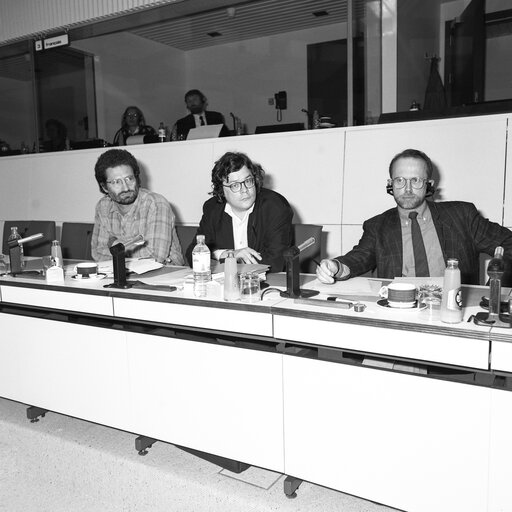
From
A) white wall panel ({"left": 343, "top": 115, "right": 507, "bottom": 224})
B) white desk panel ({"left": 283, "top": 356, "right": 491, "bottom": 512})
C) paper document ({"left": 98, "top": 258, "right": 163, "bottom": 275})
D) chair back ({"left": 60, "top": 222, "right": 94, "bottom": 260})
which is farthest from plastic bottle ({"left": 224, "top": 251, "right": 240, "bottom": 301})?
chair back ({"left": 60, "top": 222, "right": 94, "bottom": 260})

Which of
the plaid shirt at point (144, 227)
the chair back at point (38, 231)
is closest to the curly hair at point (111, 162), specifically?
the plaid shirt at point (144, 227)

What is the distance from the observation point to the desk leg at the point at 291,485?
5.24 ft

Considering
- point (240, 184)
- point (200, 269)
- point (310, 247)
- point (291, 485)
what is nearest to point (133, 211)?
point (240, 184)

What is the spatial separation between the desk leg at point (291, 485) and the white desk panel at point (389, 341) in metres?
0.47

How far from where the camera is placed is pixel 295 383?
1.51 metres

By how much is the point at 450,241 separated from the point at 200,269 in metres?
1.04

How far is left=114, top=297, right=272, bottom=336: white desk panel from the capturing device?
5.22 ft

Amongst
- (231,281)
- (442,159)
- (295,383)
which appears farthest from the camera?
(442,159)

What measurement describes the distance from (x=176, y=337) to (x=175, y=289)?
0.19 m

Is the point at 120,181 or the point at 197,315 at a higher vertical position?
the point at 120,181

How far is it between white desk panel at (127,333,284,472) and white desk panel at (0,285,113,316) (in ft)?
0.60

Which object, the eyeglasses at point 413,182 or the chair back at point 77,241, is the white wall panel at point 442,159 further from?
the chair back at point 77,241

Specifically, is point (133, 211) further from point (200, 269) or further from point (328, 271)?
point (328, 271)

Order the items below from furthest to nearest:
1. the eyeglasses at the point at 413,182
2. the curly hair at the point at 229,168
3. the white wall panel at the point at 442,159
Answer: the white wall panel at the point at 442,159 < the curly hair at the point at 229,168 < the eyeglasses at the point at 413,182
